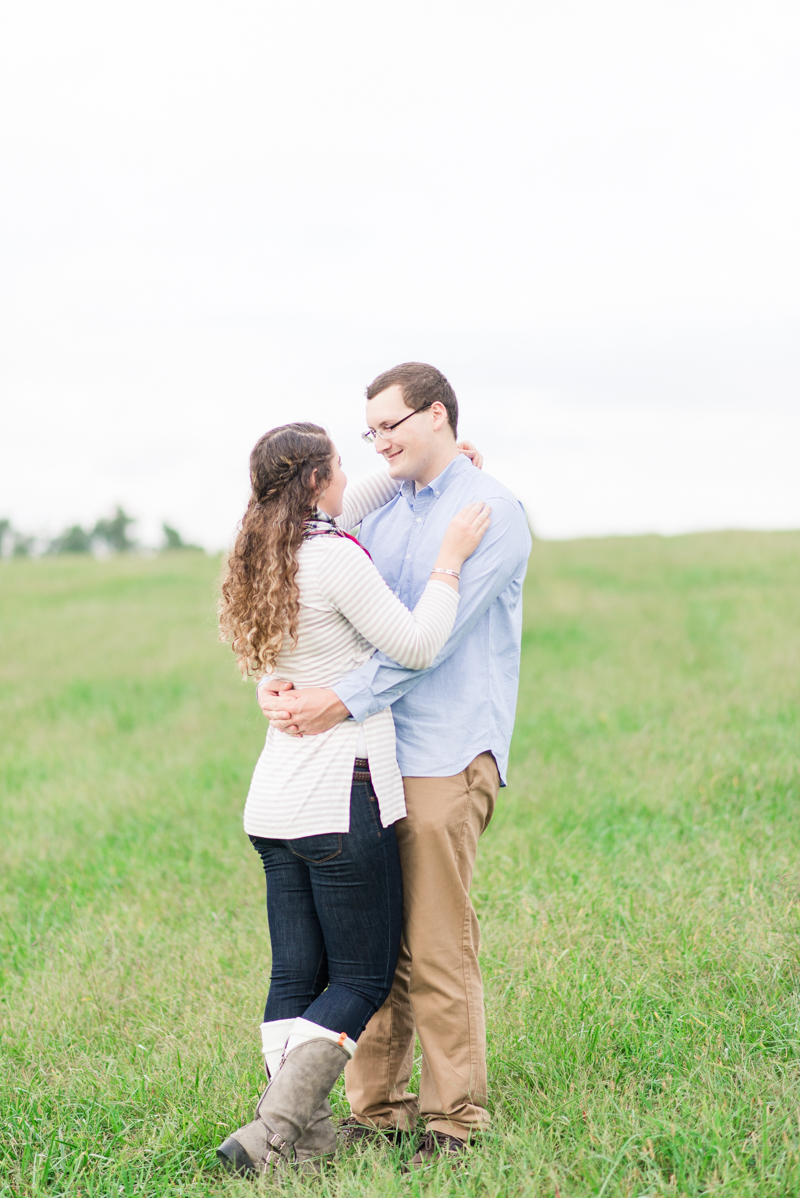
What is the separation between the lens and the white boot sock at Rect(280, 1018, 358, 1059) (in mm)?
3092

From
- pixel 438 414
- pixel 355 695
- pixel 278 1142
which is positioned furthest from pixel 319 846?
pixel 438 414

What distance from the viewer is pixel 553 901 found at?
17.1 ft

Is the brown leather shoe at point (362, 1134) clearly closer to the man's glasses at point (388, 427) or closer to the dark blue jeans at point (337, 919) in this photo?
the dark blue jeans at point (337, 919)

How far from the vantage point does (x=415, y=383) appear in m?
3.37

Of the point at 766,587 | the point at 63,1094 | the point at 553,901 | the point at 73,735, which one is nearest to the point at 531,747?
the point at 553,901

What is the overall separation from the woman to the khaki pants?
110mm

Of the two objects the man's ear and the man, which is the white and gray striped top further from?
the man's ear

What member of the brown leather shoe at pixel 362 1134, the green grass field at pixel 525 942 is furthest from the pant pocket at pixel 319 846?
the brown leather shoe at pixel 362 1134

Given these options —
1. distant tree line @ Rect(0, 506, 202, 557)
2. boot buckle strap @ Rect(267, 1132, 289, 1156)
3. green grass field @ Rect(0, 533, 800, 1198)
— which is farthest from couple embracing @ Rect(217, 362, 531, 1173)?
distant tree line @ Rect(0, 506, 202, 557)

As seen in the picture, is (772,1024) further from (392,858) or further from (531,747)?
(531,747)

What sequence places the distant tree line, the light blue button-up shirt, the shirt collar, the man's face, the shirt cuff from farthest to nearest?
the distant tree line → the shirt collar → the man's face → the light blue button-up shirt → the shirt cuff

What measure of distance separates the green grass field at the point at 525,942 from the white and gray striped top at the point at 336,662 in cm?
113

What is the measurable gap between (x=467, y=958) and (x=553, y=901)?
1973mm

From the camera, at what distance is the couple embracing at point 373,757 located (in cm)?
310
